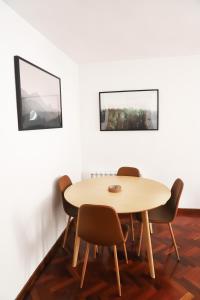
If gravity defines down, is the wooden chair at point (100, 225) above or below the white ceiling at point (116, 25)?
below

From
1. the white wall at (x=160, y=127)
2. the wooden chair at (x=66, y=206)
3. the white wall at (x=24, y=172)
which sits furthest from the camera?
the white wall at (x=160, y=127)

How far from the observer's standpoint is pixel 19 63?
179 centimetres

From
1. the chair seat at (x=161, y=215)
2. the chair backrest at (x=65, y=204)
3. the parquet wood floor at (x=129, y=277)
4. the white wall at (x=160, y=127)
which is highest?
the white wall at (x=160, y=127)

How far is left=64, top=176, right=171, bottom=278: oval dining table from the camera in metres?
1.87

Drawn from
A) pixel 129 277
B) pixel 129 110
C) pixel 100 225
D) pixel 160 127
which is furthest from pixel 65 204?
pixel 160 127

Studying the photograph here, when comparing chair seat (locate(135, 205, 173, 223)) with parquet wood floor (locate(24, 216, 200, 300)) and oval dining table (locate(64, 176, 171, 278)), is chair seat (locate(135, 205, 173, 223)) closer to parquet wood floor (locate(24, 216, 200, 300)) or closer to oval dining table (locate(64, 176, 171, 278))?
oval dining table (locate(64, 176, 171, 278))

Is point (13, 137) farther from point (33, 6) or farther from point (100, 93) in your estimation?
point (100, 93)

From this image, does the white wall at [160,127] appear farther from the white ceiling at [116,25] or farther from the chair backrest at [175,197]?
the chair backrest at [175,197]

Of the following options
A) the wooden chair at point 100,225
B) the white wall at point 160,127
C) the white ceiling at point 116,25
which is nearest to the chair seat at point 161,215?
the wooden chair at point 100,225

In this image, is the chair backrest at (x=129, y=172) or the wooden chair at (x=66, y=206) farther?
the chair backrest at (x=129, y=172)

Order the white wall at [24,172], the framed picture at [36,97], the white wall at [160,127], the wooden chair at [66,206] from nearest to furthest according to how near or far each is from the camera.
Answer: the white wall at [24,172]
the framed picture at [36,97]
the wooden chair at [66,206]
the white wall at [160,127]

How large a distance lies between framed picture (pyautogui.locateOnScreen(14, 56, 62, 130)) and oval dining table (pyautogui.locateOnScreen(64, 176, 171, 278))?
801 mm

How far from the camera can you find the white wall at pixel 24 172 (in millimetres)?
1648

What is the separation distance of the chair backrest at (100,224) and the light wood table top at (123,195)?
0.38ft
